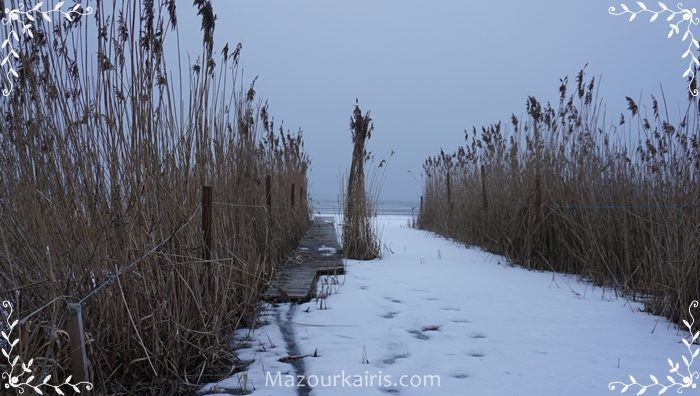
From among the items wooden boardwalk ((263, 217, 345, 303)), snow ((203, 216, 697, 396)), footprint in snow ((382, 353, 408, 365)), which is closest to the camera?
snow ((203, 216, 697, 396))

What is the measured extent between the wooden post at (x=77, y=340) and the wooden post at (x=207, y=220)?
732mm

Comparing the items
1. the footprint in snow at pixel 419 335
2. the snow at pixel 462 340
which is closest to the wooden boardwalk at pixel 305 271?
the snow at pixel 462 340

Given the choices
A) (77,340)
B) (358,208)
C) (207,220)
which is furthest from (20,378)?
(358,208)

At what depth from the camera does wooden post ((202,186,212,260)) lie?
6.27 ft

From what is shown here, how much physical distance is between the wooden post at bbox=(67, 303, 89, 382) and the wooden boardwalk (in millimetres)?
1570

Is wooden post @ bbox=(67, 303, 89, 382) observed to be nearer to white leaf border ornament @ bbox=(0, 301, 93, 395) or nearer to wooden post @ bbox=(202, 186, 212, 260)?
white leaf border ornament @ bbox=(0, 301, 93, 395)

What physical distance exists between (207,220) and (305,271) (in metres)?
1.69

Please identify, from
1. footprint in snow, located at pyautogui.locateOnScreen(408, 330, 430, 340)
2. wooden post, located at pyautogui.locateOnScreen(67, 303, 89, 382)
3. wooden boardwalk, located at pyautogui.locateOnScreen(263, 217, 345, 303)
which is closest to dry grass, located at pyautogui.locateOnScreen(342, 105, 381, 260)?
wooden boardwalk, located at pyautogui.locateOnScreen(263, 217, 345, 303)

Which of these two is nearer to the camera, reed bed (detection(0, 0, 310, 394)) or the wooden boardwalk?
reed bed (detection(0, 0, 310, 394))

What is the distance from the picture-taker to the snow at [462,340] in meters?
1.63

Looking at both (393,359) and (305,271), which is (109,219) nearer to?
(393,359)

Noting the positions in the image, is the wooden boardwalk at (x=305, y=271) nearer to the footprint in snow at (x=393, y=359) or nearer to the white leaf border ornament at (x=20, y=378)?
the footprint in snow at (x=393, y=359)

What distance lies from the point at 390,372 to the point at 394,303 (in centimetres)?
108

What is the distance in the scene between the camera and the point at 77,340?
3.81ft
